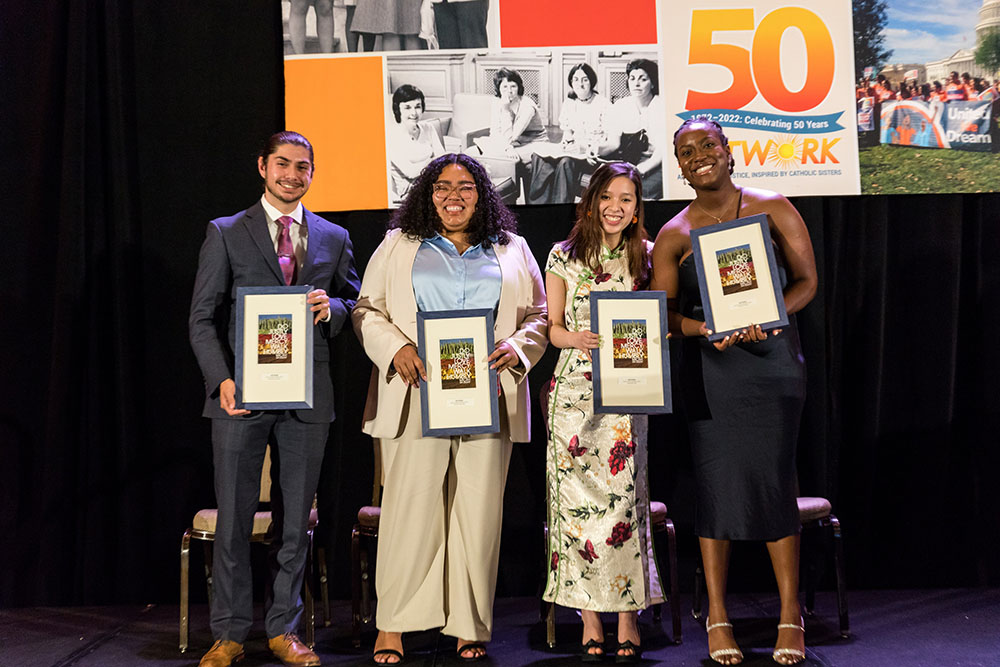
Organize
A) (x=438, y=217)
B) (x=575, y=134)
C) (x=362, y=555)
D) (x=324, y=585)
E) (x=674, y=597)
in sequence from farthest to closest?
(x=575, y=134), (x=362, y=555), (x=324, y=585), (x=674, y=597), (x=438, y=217)

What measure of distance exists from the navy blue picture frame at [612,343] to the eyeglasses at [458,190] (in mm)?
589

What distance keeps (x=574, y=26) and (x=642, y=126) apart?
0.55m

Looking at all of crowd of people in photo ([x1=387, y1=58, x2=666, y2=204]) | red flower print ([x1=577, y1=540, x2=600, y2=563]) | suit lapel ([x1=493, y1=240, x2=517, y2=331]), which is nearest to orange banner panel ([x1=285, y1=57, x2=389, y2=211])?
crowd of people in photo ([x1=387, y1=58, x2=666, y2=204])

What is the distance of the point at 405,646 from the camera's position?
10.9 feet

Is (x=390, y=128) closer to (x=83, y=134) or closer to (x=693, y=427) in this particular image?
(x=83, y=134)

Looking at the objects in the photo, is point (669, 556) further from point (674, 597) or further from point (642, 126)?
point (642, 126)

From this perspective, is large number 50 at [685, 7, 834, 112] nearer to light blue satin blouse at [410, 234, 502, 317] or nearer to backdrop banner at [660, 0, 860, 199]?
backdrop banner at [660, 0, 860, 199]

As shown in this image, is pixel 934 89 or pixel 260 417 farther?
pixel 934 89

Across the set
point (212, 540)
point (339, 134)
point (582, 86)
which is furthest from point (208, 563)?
point (582, 86)

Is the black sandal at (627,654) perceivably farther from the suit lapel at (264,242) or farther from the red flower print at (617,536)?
the suit lapel at (264,242)

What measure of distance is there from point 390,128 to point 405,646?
222cm

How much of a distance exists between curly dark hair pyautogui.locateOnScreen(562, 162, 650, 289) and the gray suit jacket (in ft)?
2.95

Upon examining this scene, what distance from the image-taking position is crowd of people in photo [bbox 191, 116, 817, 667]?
3016 millimetres

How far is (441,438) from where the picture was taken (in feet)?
10.1
